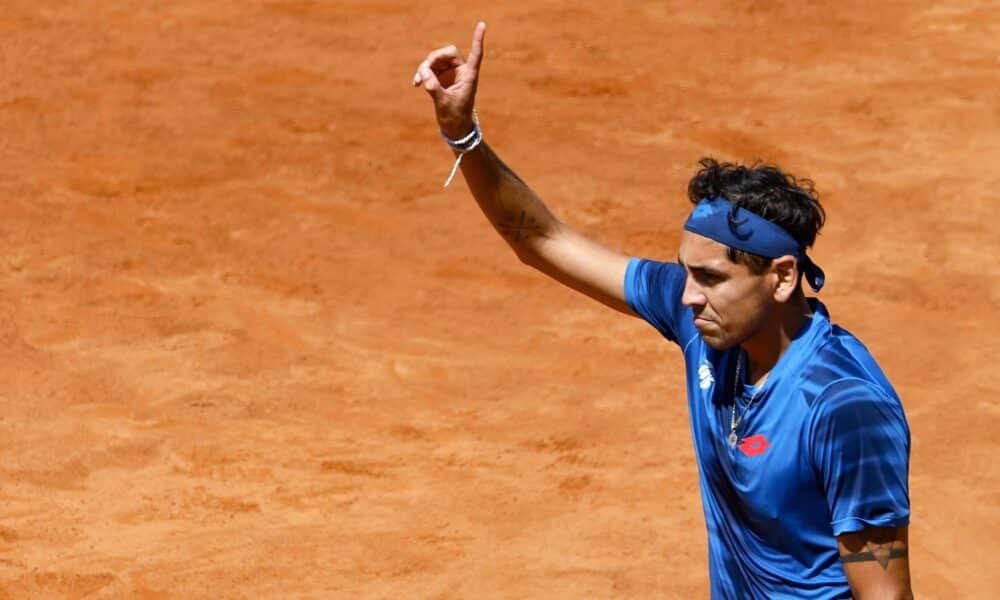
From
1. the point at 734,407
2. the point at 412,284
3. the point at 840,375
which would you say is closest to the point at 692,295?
the point at 734,407

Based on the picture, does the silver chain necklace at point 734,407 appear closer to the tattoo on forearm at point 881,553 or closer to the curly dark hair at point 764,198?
the curly dark hair at point 764,198

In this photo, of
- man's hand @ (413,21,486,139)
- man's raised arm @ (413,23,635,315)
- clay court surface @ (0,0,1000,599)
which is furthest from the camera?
clay court surface @ (0,0,1000,599)

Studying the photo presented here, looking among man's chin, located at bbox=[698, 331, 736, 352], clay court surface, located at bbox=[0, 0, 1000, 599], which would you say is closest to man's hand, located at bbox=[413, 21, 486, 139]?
man's chin, located at bbox=[698, 331, 736, 352]

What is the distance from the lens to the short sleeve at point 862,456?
346 cm

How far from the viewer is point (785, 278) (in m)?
3.80

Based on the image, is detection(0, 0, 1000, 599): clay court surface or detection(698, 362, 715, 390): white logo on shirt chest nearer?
detection(698, 362, 715, 390): white logo on shirt chest

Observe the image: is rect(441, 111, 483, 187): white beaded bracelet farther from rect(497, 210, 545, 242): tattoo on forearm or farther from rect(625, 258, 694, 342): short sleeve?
rect(625, 258, 694, 342): short sleeve

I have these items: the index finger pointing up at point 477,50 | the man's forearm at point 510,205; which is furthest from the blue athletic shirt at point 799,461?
the index finger pointing up at point 477,50

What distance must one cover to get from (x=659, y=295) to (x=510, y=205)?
0.50 meters

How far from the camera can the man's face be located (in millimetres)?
3762

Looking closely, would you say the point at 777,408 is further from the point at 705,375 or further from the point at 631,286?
the point at 631,286

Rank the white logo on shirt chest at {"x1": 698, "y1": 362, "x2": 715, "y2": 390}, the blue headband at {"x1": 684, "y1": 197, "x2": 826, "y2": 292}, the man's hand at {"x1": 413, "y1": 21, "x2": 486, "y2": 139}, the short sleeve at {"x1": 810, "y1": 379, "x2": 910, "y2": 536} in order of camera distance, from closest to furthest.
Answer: the short sleeve at {"x1": 810, "y1": 379, "x2": 910, "y2": 536}, the blue headband at {"x1": 684, "y1": 197, "x2": 826, "y2": 292}, the white logo on shirt chest at {"x1": 698, "y1": 362, "x2": 715, "y2": 390}, the man's hand at {"x1": 413, "y1": 21, "x2": 486, "y2": 139}

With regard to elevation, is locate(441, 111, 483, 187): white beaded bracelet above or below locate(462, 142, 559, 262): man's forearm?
above

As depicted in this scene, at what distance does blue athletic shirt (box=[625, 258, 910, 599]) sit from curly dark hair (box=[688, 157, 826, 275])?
215 millimetres
